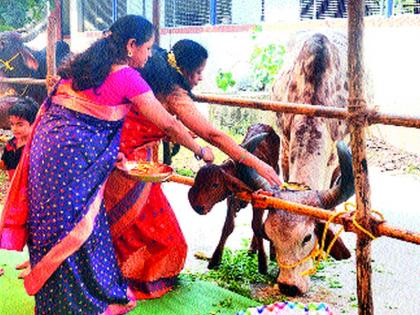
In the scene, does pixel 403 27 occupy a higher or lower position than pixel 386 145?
higher

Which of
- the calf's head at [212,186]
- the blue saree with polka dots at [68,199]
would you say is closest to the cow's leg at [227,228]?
the calf's head at [212,186]

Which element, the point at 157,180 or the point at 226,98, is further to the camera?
the point at 226,98

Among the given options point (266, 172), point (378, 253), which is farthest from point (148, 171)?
point (378, 253)

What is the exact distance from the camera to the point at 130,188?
12.4ft

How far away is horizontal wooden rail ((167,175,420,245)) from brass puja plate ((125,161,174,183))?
0.51 meters

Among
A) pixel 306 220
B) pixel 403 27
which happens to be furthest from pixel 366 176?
pixel 403 27

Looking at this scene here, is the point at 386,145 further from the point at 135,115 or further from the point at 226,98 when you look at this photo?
the point at 135,115

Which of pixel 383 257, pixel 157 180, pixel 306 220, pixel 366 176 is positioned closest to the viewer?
pixel 366 176

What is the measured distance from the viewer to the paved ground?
13.1ft

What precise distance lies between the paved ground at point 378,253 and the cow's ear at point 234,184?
2.60 feet

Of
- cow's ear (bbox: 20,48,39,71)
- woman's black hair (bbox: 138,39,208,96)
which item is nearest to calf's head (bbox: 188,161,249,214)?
woman's black hair (bbox: 138,39,208,96)

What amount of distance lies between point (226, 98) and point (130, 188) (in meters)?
1.00

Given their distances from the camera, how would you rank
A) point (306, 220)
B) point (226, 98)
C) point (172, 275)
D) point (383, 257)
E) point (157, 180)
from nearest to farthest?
point (157, 180), point (306, 220), point (172, 275), point (226, 98), point (383, 257)

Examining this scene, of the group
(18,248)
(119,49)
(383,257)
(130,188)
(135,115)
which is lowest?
(383,257)
